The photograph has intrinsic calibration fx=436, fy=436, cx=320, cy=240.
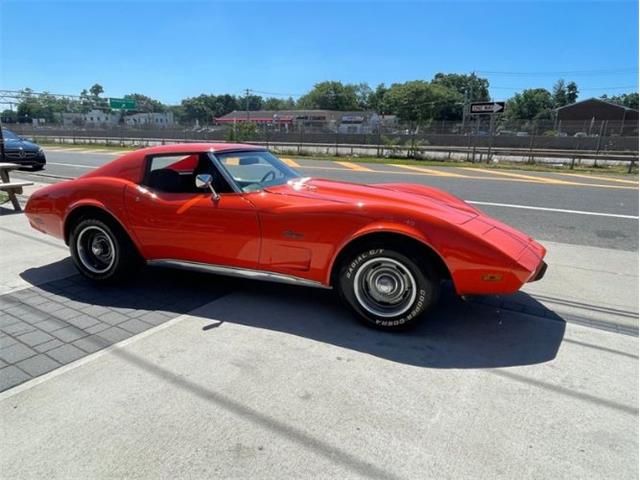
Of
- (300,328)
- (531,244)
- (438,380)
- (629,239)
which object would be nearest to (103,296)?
(300,328)

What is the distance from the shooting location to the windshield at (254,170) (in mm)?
3762

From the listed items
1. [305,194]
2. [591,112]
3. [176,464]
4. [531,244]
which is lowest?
[176,464]

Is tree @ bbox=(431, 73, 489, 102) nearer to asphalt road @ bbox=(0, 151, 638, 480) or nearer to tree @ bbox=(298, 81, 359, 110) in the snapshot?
tree @ bbox=(298, 81, 359, 110)

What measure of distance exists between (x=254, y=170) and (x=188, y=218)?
0.75 m

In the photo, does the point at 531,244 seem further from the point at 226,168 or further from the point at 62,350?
the point at 62,350

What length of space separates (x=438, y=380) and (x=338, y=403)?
→ 2.18 ft

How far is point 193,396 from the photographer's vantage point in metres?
2.46

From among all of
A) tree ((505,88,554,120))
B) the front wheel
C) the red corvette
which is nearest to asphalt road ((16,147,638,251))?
the red corvette

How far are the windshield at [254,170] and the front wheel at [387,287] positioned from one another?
1.14 m

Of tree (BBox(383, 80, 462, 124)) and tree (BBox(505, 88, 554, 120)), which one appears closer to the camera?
tree (BBox(383, 80, 462, 124))

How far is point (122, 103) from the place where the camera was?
5466cm

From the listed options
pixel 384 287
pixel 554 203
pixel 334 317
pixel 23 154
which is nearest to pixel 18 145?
pixel 23 154

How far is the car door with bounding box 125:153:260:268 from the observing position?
11.5 feet

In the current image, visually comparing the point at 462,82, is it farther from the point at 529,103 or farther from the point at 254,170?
the point at 254,170
